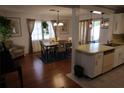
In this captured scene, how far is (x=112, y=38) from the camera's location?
468 cm

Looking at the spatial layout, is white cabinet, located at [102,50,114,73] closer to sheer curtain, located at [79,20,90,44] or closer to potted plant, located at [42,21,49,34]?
sheer curtain, located at [79,20,90,44]

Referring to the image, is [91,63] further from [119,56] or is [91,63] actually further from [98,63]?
[119,56]

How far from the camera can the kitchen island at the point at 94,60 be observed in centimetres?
306

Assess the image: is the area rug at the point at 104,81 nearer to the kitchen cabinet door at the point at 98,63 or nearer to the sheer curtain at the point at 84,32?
the kitchen cabinet door at the point at 98,63

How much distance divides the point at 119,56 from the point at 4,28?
5.00m

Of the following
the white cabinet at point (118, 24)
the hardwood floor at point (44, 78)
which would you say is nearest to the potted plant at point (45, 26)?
the hardwood floor at point (44, 78)

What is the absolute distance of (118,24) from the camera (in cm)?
435

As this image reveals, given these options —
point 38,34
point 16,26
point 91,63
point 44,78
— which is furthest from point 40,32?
point 91,63

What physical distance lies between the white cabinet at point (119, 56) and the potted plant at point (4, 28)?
4.77 metres

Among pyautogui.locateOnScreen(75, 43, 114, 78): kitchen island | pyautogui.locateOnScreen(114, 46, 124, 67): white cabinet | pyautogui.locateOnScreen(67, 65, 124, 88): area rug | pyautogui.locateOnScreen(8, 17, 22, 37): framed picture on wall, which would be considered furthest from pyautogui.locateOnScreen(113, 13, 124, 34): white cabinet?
pyautogui.locateOnScreen(8, 17, 22, 37): framed picture on wall
